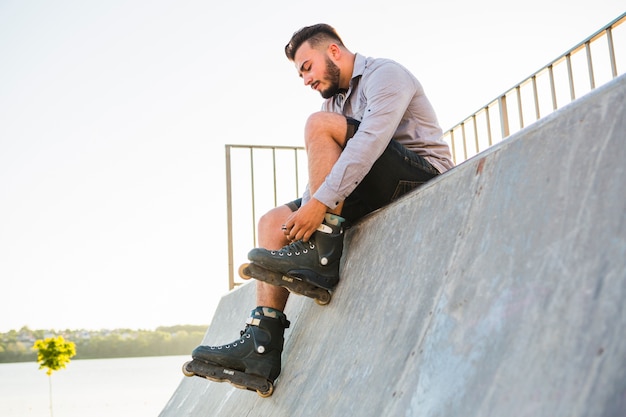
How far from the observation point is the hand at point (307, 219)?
226 cm

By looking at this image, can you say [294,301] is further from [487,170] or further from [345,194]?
[487,170]

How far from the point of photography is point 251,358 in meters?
2.33

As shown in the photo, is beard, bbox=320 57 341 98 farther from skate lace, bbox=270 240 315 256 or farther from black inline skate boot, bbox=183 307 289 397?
black inline skate boot, bbox=183 307 289 397

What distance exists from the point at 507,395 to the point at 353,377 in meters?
0.75

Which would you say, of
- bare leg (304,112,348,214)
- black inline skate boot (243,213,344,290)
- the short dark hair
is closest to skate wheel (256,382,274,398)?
black inline skate boot (243,213,344,290)

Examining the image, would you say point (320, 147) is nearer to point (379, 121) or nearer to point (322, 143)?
point (322, 143)

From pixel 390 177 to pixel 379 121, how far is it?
231 millimetres

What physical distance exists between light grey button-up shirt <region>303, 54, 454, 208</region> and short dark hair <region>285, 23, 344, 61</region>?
153mm

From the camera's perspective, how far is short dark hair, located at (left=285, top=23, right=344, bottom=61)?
2.70m

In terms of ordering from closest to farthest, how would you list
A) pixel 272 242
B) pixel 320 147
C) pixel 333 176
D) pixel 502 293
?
pixel 502 293 < pixel 333 176 < pixel 320 147 < pixel 272 242

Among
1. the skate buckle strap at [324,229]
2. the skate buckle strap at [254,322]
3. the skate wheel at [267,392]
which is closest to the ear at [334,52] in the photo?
the skate buckle strap at [324,229]

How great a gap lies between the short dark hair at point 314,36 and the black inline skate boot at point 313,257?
81 cm

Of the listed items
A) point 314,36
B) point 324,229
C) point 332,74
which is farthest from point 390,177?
point 314,36

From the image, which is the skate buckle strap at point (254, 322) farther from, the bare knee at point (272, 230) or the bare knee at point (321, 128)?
the bare knee at point (321, 128)
